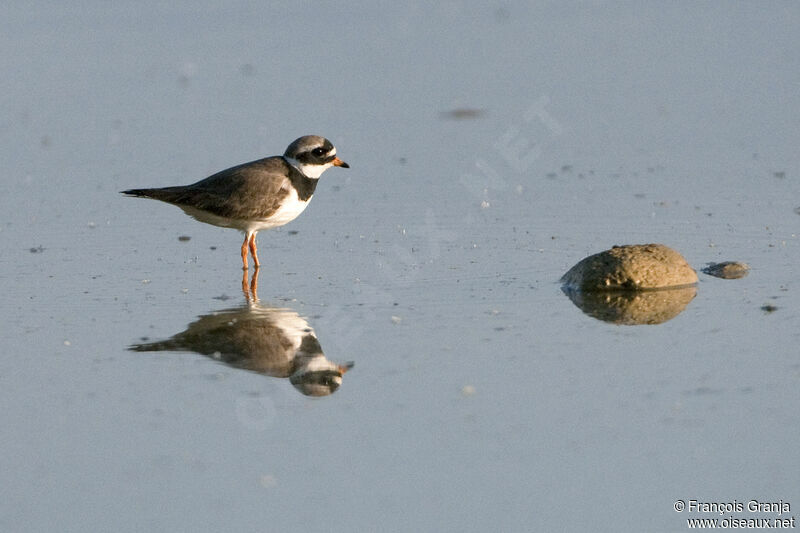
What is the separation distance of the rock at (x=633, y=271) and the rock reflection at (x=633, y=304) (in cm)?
5

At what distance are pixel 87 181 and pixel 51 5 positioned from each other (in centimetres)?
673

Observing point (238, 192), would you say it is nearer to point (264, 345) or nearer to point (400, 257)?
point (400, 257)

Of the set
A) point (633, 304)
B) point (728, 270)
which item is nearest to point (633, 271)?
point (633, 304)

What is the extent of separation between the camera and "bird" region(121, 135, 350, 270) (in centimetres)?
1041

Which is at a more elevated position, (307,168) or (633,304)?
(307,168)

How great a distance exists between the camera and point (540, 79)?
591 inches

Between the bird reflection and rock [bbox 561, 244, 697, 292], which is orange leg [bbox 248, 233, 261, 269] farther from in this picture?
rock [bbox 561, 244, 697, 292]

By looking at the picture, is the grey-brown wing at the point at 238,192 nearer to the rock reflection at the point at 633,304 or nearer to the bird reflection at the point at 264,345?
the bird reflection at the point at 264,345

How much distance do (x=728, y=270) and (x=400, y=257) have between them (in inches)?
99.7

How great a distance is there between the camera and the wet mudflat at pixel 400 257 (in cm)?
629

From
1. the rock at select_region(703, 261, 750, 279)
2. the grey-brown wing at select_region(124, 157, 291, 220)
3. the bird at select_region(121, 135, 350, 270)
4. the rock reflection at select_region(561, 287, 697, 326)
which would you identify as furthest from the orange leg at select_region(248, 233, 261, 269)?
the rock at select_region(703, 261, 750, 279)

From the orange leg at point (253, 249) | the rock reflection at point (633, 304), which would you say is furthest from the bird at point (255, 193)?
the rock reflection at point (633, 304)

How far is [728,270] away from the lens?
367 inches

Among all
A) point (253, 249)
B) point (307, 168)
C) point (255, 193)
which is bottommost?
point (253, 249)
